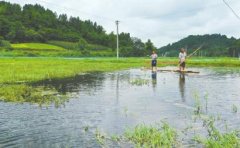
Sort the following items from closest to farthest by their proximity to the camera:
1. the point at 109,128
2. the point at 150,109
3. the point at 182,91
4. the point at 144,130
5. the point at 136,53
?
1. the point at 144,130
2. the point at 109,128
3. the point at 150,109
4. the point at 182,91
5. the point at 136,53

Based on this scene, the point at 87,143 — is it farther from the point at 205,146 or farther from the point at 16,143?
the point at 205,146

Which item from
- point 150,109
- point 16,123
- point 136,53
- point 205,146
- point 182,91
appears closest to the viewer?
point 205,146

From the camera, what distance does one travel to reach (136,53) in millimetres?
140625

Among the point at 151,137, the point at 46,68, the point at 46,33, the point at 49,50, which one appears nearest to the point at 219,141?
the point at 151,137

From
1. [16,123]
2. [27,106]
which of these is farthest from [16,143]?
[27,106]

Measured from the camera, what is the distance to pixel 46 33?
16962 cm

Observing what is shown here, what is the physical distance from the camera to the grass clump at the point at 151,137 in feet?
34.7

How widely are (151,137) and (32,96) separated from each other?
1160 centimetres

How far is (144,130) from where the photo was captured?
1171 cm

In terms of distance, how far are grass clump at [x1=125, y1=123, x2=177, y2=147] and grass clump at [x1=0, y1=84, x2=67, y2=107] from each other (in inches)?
294

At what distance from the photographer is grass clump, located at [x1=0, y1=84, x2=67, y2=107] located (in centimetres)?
1945

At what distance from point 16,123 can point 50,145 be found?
3.46m

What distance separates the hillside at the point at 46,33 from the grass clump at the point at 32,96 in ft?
366

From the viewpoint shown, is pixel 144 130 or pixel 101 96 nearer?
pixel 144 130
